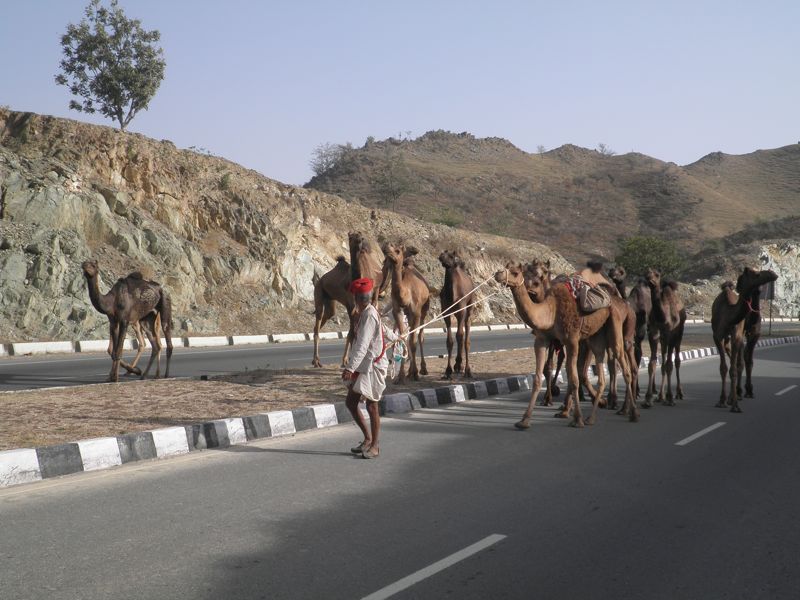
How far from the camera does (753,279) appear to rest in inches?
525

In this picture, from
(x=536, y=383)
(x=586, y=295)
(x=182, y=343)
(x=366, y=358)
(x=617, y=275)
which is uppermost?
(x=617, y=275)

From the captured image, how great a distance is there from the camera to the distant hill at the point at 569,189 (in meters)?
92.4

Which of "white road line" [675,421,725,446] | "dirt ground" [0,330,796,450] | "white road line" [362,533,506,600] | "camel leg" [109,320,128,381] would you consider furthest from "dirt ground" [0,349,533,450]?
"white road line" [362,533,506,600]

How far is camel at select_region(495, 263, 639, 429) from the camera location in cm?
1042

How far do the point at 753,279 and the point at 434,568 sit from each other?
32.4 feet

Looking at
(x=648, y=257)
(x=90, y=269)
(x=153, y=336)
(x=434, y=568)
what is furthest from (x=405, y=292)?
(x=648, y=257)

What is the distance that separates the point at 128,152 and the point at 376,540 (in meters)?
29.4

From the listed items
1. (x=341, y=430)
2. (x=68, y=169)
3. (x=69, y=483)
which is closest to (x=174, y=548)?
(x=69, y=483)

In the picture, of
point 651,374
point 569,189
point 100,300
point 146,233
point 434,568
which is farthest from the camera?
point 569,189

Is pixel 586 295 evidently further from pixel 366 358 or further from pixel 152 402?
pixel 152 402

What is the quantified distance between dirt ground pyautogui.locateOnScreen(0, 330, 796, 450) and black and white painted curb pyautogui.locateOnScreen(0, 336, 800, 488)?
518mm

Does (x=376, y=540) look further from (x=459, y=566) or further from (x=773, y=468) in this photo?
(x=773, y=468)

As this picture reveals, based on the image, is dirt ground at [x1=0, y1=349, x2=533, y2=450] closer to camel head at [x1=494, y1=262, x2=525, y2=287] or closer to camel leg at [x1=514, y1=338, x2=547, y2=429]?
camel leg at [x1=514, y1=338, x2=547, y2=429]

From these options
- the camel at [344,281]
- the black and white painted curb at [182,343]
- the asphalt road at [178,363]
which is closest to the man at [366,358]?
the camel at [344,281]
